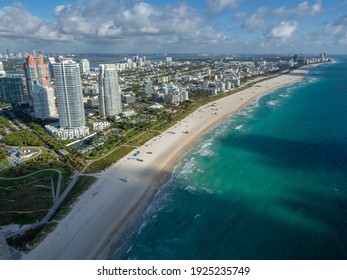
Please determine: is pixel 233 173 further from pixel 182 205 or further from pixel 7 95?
pixel 7 95

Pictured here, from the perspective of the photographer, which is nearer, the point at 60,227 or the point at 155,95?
the point at 60,227

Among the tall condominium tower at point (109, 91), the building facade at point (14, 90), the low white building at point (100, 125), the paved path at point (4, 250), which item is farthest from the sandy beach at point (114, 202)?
the building facade at point (14, 90)

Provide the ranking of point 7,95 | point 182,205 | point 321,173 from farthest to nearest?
point 7,95 < point 321,173 < point 182,205

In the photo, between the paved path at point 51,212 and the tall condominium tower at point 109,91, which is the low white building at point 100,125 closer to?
the tall condominium tower at point 109,91

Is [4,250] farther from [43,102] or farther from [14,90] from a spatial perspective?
[14,90]

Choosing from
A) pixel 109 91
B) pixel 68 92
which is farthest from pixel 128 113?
pixel 68 92

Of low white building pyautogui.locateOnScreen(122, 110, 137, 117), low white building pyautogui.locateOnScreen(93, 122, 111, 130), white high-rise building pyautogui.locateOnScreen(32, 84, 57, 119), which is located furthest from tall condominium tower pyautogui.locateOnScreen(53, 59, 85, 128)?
low white building pyautogui.locateOnScreen(122, 110, 137, 117)

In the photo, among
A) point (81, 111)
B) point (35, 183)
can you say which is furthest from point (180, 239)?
point (81, 111)

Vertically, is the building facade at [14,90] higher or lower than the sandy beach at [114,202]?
higher
